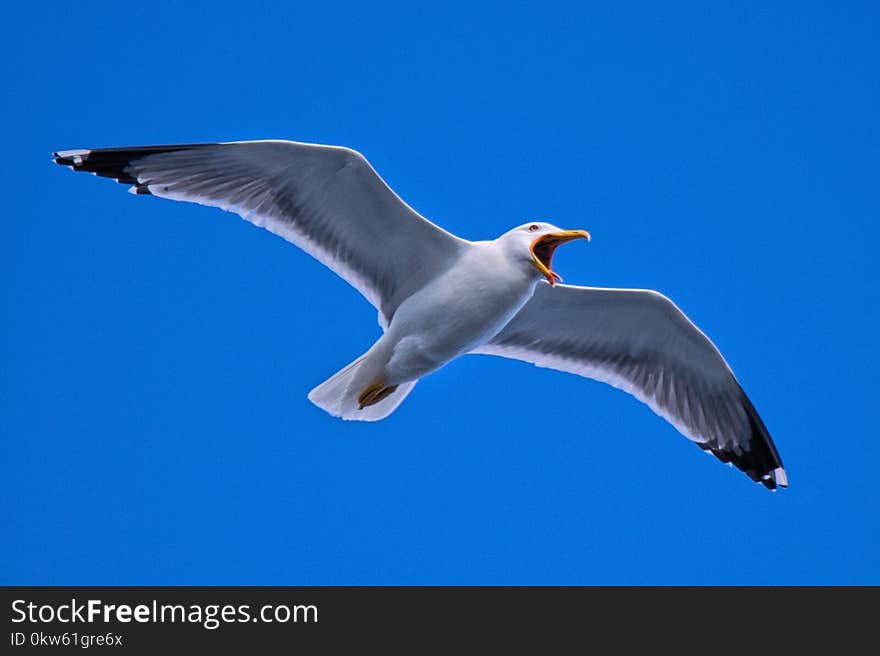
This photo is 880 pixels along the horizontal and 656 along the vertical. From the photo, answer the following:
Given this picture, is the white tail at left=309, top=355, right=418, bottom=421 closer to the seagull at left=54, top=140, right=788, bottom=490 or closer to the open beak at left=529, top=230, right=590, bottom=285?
the seagull at left=54, top=140, right=788, bottom=490

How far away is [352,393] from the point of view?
7902 mm

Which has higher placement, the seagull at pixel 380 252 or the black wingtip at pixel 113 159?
the black wingtip at pixel 113 159

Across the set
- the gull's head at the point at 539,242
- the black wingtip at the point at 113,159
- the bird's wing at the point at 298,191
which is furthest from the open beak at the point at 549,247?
the black wingtip at the point at 113,159

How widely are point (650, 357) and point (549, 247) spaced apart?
5.51ft

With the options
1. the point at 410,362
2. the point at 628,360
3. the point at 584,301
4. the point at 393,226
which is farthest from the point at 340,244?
the point at 628,360

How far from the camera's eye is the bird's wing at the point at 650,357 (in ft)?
28.0

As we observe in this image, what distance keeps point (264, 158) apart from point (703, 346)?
10.8ft

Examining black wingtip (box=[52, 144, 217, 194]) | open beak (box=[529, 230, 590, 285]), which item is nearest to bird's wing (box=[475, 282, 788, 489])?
open beak (box=[529, 230, 590, 285])

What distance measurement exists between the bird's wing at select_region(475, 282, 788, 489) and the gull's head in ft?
2.55

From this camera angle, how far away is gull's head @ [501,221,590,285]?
748 cm

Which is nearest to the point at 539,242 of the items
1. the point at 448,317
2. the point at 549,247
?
the point at 549,247

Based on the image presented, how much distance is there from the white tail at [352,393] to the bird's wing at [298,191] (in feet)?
1.92

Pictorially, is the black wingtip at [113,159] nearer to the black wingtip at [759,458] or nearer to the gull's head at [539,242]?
the gull's head at [539,242]
